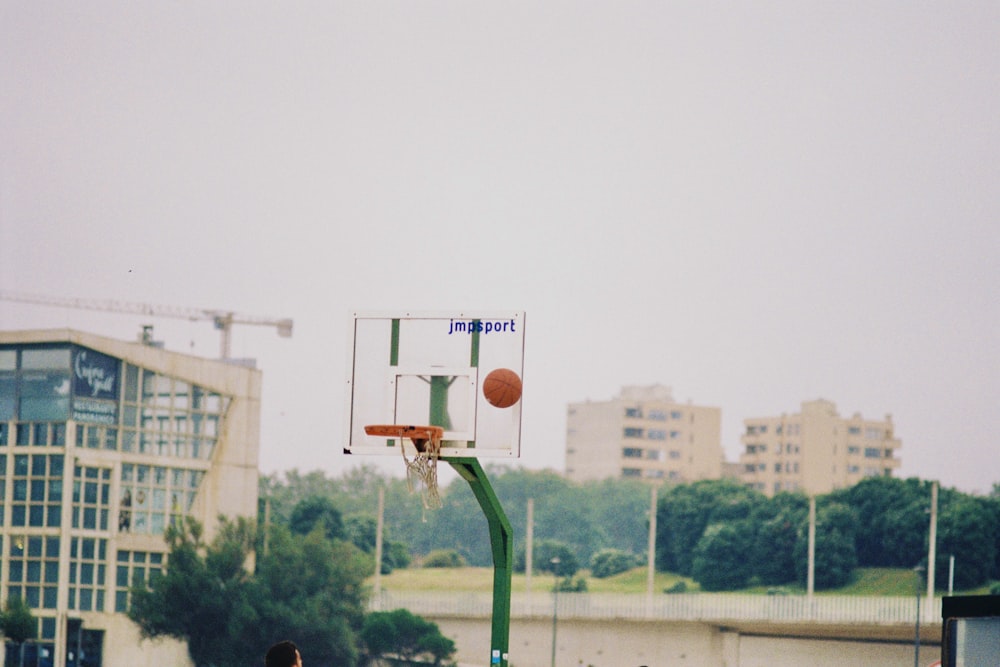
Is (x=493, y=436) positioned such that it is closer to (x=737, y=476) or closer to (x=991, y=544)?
(x=991, y=544)

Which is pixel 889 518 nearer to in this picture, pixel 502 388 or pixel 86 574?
pixel 86 574

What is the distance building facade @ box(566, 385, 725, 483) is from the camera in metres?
171

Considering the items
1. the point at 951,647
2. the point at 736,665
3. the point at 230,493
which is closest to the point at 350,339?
the point at 951,647

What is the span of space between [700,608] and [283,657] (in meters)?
67.3

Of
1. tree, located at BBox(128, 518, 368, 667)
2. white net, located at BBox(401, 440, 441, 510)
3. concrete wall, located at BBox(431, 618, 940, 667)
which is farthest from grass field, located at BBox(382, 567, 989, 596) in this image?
white net, located at BBox(401, 440, 441, 510)

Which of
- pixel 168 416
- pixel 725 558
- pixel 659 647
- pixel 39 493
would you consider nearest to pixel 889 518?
pixel 725 558

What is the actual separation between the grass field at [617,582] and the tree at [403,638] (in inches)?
640

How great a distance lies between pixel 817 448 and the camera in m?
153

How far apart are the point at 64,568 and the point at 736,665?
108ft

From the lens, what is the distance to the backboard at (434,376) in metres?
14.9

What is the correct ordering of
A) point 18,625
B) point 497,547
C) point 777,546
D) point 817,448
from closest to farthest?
point 497,547 < point 18,625 < point 777,546 < point 817,448

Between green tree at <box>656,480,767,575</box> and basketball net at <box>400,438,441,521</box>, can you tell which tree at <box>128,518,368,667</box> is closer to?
green tree at <box>656,480,767,575</box>

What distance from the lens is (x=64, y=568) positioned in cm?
7131

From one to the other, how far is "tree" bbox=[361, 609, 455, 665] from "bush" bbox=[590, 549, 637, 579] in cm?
3866
